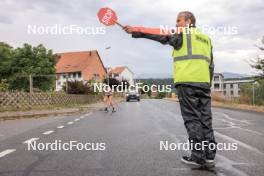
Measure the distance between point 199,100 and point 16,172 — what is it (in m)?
2.39

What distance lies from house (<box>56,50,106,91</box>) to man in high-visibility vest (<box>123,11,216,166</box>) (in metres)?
95.5

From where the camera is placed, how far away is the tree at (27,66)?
215ft

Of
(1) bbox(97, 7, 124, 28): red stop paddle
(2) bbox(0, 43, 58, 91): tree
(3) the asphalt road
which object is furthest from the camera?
(2) bbox(0, 43, 58, 91): tree

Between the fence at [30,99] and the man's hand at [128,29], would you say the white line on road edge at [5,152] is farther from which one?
the fence at [30,99]

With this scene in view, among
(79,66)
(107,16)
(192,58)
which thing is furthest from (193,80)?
(79,66)

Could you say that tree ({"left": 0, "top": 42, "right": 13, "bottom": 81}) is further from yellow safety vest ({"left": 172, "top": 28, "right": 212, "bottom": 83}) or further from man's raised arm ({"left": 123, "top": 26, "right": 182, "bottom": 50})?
yellow safety vest ({"left": 172, "top": 28, "right": 212, "bottom": 83})

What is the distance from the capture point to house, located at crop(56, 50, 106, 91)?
103 metres

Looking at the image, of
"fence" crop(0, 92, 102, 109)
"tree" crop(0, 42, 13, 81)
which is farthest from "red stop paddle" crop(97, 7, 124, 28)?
"tree" crop(0, 42, 13, 81)

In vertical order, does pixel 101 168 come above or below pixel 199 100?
below

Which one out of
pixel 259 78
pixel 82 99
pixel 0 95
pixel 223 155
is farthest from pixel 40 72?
pixel 223 155

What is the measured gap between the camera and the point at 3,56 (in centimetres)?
6781

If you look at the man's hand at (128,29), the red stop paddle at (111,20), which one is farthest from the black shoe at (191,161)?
the man's hand at (128,29)

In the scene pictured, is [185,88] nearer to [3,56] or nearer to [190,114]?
[190,114]

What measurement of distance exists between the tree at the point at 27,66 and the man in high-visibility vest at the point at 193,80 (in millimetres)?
60382
